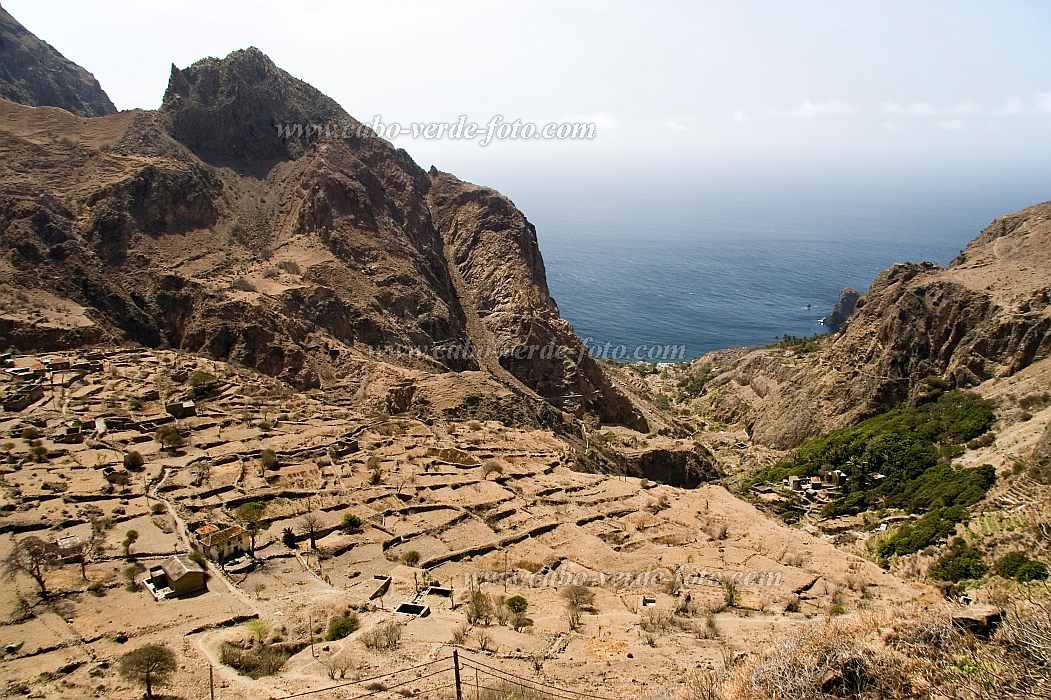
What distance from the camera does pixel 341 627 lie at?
14.9 meters

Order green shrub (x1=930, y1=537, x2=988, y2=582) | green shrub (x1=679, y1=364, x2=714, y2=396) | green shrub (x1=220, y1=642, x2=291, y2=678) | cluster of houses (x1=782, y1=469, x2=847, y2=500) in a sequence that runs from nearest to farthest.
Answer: green shrub (x1=220, y1=642, x2=291, y2=678)
green shrub (x1=930, y1=537, x2=988, y2=582)
cluster of houses (x1=782, y1=469, x2=847, y2=500)
green shrub (x1=679, y1=364, x2=714, y2=396)

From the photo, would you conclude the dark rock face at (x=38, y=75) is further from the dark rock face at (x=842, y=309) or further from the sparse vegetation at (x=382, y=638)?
the dark rock face at (x=842, y=309)

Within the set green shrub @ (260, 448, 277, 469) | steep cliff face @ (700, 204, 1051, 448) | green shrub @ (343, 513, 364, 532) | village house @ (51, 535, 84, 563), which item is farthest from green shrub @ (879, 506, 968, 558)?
village house @ (51, 535, 84, 563)

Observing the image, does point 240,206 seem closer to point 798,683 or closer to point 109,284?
point 109,284

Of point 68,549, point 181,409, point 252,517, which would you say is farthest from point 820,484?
point 68,549

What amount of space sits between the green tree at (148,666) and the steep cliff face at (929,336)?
40.8 meters

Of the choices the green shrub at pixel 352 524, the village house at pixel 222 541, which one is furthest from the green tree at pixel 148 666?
the green shrub at pixel 352 524

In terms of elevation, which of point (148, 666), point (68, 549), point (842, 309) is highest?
point (842, 309)

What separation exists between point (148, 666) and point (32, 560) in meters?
6.14

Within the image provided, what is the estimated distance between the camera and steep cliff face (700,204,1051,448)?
39.7 meters

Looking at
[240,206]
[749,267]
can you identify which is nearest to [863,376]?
[240,206]

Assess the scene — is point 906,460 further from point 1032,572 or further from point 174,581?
point 174,581

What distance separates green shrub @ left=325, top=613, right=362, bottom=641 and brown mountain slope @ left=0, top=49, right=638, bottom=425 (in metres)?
23.2

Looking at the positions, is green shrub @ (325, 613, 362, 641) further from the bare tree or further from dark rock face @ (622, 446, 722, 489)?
dark rock face @ (622, 446, 722, 489)
